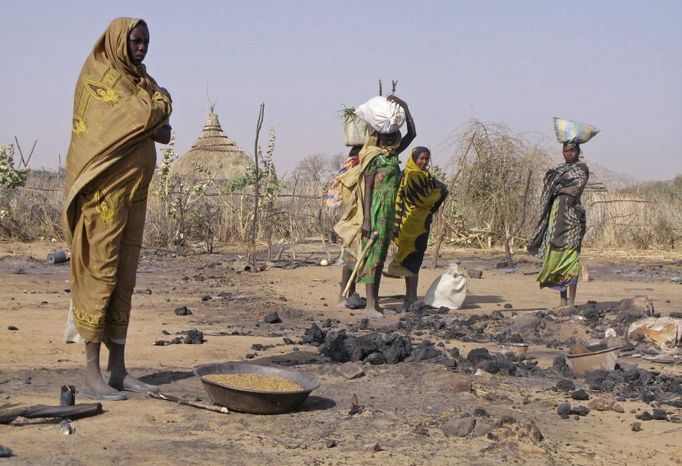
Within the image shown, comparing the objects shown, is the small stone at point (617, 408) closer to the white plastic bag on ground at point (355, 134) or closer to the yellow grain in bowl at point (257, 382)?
the yellow grain in bowl at point (257, 382)

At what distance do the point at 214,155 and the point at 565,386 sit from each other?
22.4 m

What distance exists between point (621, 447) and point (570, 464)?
1.48ft

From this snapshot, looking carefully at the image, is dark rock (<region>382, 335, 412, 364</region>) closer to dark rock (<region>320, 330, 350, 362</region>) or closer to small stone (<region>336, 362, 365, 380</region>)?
dark rock (<region>320, 330, 350, 362</region>)

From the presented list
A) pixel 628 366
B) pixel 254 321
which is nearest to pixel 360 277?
pixel 254 321

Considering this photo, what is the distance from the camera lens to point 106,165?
5062 millimetres

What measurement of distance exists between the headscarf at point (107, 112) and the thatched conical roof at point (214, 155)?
21540mm

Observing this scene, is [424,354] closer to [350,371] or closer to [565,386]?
[350,371]

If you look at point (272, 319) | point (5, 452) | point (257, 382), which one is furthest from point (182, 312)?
point (5, 452)

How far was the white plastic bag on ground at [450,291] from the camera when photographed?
10.0 metres

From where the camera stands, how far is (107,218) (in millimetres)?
5117

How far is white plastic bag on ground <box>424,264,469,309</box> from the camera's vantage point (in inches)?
394

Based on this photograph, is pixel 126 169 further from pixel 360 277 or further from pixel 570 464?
pixel 360 277

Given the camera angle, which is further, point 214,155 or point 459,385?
point 214,155

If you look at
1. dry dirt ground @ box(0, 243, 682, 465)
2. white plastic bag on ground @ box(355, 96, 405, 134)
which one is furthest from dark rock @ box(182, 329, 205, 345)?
white plastic bag on ground @ box(355, 96, 405, 134)
